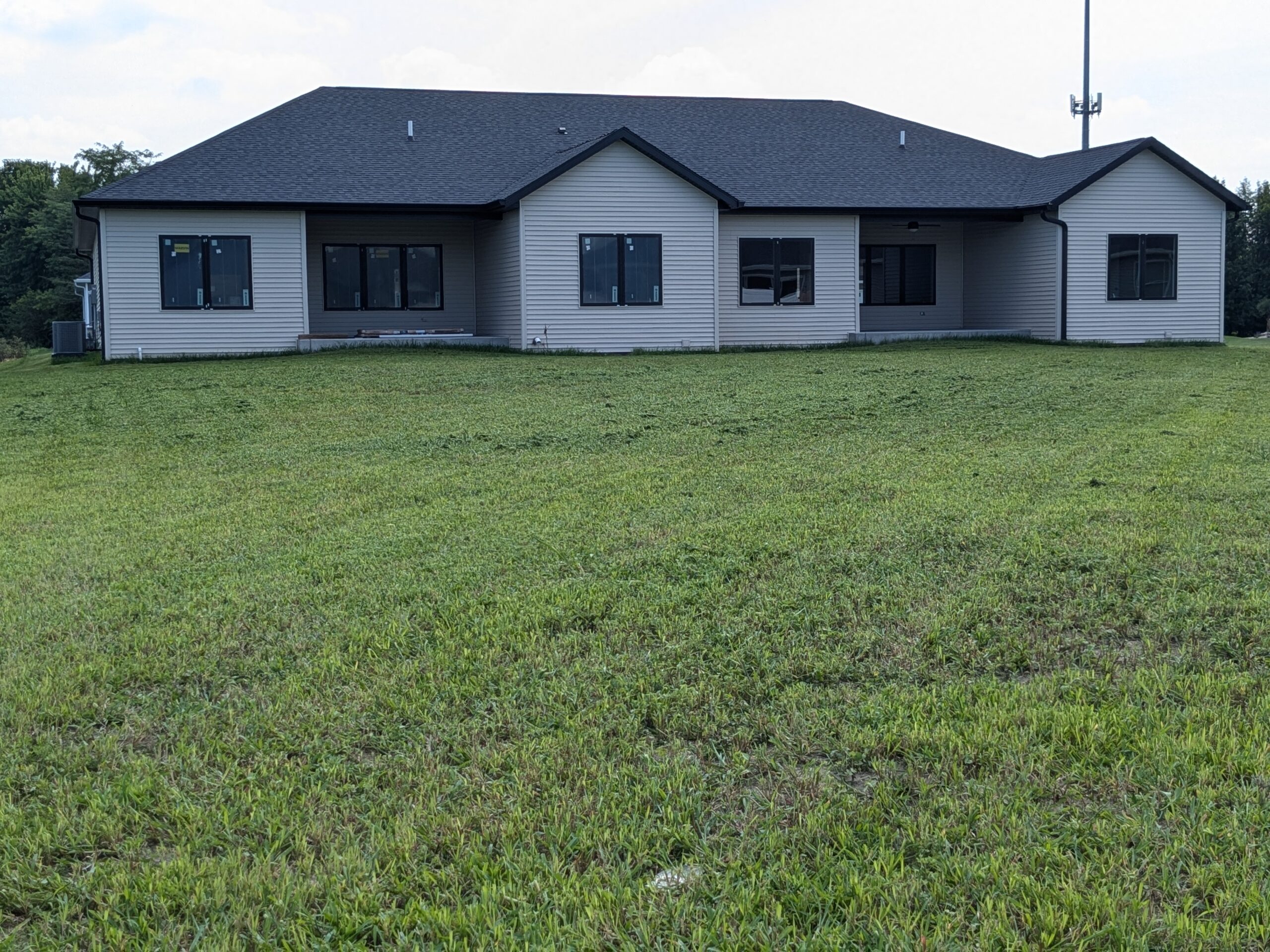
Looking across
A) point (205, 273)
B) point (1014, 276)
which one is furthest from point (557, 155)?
point (1014, 276)

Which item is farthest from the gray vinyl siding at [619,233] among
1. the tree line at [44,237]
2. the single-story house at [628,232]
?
the tree line at [44,237]

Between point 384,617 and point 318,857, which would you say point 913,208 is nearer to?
point 384,617

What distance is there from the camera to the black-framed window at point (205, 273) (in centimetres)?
2084

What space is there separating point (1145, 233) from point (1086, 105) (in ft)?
63.9

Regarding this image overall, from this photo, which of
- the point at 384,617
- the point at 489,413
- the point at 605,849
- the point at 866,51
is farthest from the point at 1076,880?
the point at 866,51

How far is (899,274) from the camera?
26.5 metres

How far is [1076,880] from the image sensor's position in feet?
8.67


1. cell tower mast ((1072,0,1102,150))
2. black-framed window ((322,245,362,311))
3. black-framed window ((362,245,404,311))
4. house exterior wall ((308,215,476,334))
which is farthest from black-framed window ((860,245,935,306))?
cell tower mast ((1072,0,1102,150))

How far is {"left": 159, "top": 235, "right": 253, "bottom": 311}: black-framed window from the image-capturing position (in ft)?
68.4

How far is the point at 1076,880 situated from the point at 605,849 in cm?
104

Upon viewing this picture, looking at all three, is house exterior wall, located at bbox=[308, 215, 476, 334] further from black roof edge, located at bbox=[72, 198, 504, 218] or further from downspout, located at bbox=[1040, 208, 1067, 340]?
downspout, located at bbox=[1040, 208, 1067, 340]

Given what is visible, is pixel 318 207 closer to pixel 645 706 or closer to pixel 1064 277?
pixel 1064 277

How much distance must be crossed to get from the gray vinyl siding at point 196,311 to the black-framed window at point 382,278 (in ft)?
6.85

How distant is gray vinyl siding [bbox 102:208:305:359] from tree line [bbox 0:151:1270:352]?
2279 cm
